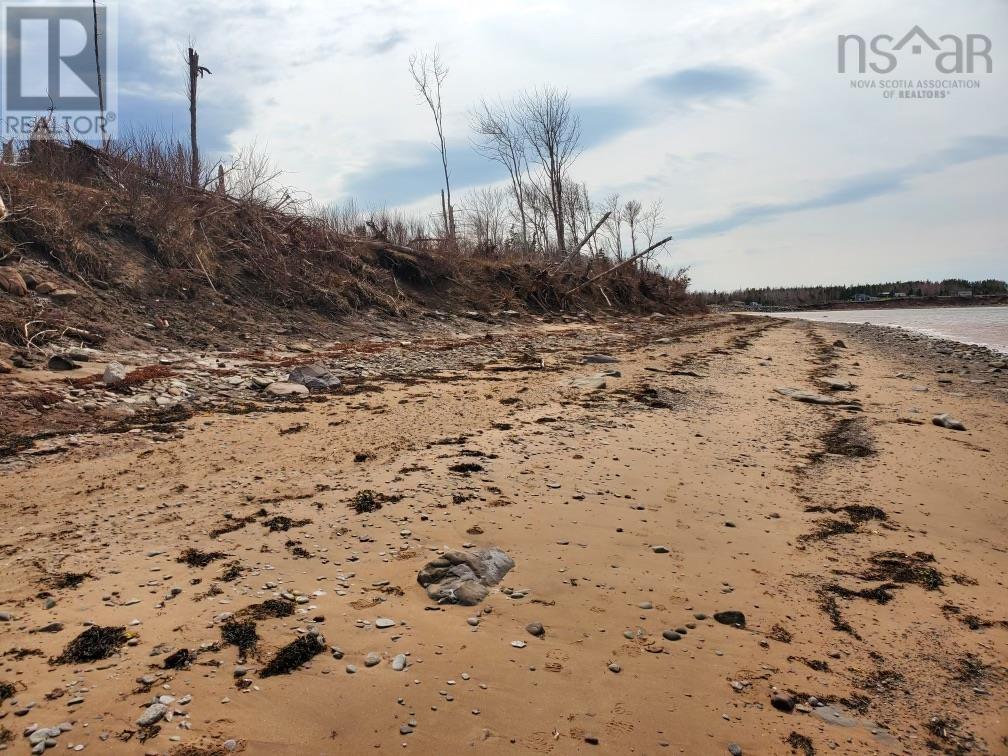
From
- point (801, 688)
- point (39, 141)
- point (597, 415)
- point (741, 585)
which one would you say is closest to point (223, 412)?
point (597, 415)

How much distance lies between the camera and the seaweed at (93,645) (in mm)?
2074

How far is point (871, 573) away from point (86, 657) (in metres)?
3.45

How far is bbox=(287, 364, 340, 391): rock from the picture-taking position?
6.81 m

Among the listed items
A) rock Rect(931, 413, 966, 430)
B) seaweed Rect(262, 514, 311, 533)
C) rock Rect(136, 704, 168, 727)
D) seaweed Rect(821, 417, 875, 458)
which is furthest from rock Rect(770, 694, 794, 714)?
rock Rect(931, 413, 966, 430)

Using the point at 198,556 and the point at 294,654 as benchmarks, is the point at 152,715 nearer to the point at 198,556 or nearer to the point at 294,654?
the point at 294,654

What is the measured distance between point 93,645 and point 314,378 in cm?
491

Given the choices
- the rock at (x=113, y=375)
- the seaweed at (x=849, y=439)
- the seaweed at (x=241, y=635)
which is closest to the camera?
the seaweed at (x=241, y=635)

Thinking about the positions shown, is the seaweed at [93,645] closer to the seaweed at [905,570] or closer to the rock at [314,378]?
the seaweed at [905,570]

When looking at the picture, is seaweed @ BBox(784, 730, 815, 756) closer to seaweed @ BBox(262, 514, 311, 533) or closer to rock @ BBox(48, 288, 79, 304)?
seaweed @ BBox(262, 514, 311, 533)

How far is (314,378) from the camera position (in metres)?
6.90

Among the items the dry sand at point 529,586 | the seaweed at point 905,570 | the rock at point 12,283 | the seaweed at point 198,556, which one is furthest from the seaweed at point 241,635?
the rock at point 12,283

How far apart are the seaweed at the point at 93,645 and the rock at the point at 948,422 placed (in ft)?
23.5

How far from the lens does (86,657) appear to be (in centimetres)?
208

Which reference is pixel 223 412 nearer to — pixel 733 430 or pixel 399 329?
pixel 733 430
